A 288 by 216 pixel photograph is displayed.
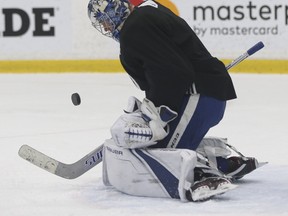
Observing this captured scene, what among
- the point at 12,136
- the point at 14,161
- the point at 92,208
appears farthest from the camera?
the point at 12,136

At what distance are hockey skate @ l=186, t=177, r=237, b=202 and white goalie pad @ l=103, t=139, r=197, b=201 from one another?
0.02 m

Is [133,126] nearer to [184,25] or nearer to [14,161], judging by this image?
[184,25]

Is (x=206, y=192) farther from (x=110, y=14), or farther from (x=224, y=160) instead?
(x=110, y=14)

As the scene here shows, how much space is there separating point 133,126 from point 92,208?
0.84 ft

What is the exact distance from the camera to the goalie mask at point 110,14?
2.55 m

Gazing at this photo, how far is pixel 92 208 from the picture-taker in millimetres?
2373

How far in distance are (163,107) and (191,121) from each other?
0.15 meters

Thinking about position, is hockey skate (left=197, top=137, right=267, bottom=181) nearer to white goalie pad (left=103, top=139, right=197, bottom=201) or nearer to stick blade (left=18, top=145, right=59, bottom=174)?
white goalie pad (left=103, top=139, right=197, bottom=201)

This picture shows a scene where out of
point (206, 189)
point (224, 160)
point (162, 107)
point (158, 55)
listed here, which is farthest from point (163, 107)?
point (224, 160)

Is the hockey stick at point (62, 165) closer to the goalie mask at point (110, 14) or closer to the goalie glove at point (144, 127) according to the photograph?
the goalie glove at point (144, 127)

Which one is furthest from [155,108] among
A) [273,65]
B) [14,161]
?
[273,65]

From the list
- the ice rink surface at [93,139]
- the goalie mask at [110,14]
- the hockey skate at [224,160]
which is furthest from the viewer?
the hockey skate at [224,160]

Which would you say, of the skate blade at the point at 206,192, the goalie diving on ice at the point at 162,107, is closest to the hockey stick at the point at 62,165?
the goalie diving on ice at the point at 162,107

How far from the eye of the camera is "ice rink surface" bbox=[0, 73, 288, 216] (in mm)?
2377
